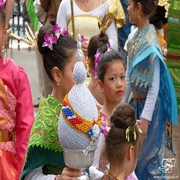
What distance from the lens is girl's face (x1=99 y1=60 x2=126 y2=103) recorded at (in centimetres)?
418

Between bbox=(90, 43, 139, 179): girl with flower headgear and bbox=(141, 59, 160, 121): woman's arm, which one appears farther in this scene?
bbox=(141, 59, 160, 121): woman's arm

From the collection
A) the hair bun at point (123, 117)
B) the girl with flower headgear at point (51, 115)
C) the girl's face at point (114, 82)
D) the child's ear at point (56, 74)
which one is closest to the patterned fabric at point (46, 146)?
the girl with flower headgear at point (51, 115)

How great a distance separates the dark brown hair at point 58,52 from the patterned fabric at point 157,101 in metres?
1.63

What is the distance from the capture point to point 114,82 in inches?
166

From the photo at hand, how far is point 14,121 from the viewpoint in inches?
148

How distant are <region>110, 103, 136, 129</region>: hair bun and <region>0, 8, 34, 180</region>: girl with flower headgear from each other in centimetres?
90

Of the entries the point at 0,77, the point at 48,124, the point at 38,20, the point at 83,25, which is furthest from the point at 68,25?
the point at 48,124

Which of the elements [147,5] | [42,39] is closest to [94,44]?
[147,5]

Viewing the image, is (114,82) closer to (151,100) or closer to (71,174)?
(151,100)

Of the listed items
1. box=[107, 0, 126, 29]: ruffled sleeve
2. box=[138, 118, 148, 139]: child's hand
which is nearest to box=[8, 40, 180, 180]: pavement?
box=[138, 118, 148, 139]: child's hand

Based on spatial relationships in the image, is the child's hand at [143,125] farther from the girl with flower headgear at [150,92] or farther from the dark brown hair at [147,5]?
the dark brown hair at [147,5]

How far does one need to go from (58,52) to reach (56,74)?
13cm

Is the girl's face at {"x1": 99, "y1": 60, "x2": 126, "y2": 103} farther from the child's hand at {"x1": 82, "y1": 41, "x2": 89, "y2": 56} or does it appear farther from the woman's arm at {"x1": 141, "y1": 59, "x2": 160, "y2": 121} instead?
the child's hand at {"x1": 82, "y1": 41, "x2": 89, "y2": 56}

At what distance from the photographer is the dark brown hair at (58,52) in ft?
10.2
